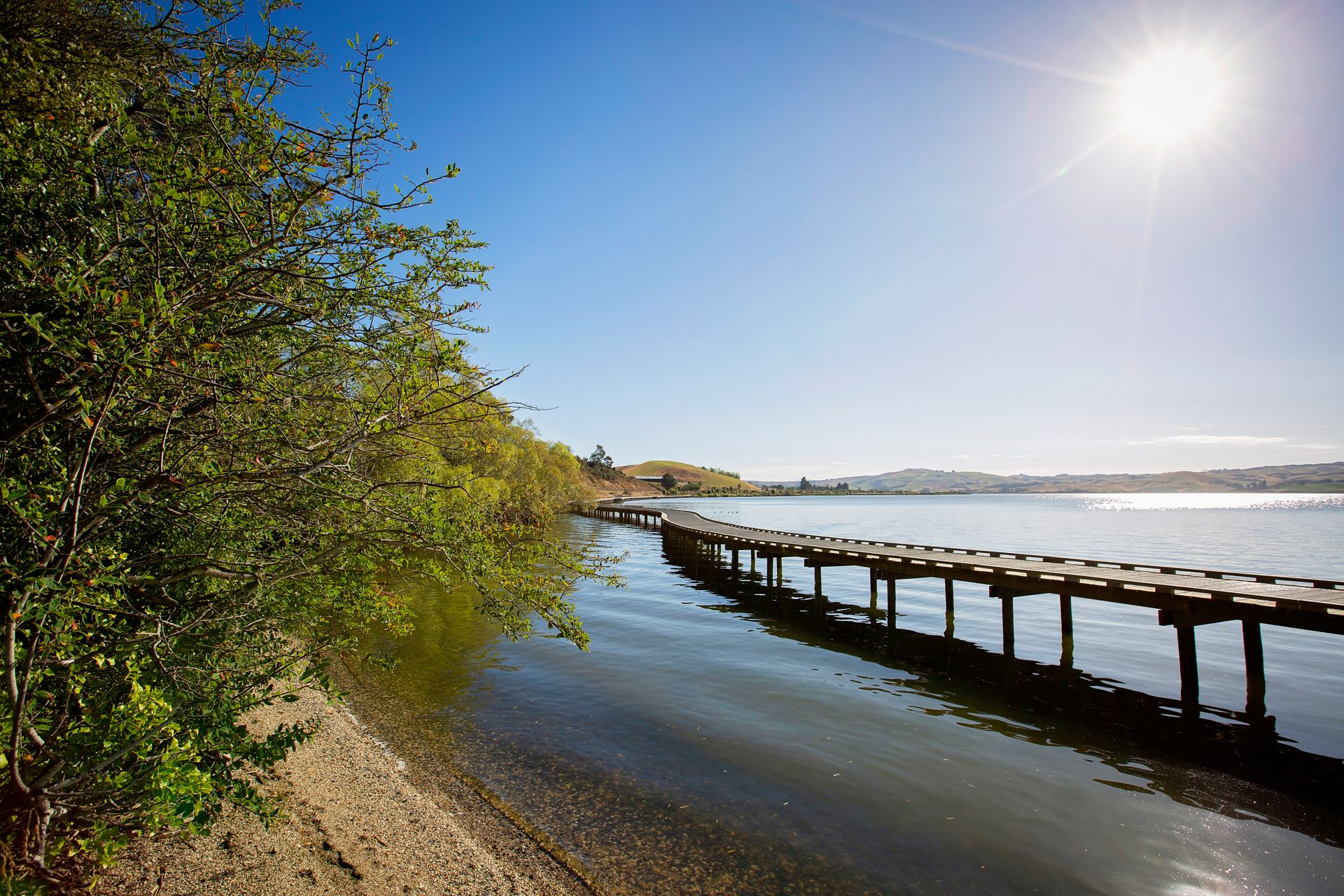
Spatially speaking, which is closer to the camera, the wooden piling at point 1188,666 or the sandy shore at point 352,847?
the sandy shore at point 352,847

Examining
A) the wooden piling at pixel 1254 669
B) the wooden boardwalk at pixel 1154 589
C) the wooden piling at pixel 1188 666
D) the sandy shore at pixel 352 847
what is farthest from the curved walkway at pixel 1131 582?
the sandy shore at pixel 352 847

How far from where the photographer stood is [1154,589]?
1245cm

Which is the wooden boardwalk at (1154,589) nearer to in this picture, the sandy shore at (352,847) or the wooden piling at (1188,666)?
the wooden piling at (1188,666)

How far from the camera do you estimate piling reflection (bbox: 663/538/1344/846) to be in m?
8.09

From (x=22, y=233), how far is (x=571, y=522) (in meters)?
63.0

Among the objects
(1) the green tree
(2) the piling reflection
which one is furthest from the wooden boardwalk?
(1) the green tree

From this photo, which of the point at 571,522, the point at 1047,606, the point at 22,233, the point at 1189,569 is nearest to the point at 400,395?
the point at 22,233

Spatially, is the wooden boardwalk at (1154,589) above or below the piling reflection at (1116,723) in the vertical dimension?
above

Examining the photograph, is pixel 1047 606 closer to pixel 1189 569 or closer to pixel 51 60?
pixel 1189 569

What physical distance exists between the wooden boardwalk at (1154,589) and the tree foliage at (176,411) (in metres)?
12.3

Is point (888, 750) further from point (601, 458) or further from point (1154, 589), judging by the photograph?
point (601, 458)

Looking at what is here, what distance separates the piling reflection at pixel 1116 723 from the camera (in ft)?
26.6

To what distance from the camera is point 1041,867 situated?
6480 mm

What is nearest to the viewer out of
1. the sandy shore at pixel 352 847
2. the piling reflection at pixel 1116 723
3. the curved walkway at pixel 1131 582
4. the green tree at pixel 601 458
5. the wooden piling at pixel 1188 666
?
the sandy shore at pixel 352 847
